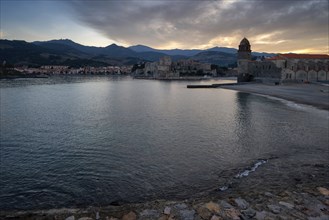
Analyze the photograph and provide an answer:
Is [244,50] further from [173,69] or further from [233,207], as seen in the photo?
[233,207]

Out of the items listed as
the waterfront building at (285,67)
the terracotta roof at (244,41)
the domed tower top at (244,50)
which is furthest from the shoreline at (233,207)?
the terracotta roof at (244,41)

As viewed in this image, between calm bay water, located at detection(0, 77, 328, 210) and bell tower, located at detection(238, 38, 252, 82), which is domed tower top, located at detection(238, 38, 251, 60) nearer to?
bell tower, located at detection(238, 38, 252, 82)

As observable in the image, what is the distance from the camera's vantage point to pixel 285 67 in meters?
83.8

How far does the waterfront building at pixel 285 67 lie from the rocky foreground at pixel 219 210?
7518 cm

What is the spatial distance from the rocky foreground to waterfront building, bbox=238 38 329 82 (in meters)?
75.2

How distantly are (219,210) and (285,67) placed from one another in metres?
85.8

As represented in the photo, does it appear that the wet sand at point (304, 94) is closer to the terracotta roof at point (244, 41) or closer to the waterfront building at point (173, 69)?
the terracotta roof at point (244, 41)

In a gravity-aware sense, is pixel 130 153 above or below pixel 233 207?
below

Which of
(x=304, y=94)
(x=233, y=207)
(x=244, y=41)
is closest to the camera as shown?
(x=233, y=207)

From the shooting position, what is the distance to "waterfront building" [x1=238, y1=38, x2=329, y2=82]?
259ft

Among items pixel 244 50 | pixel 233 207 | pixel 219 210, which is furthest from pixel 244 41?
pixel 219 210

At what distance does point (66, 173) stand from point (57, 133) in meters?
8.34

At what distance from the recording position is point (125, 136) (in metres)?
18.3

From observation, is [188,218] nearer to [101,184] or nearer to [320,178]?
[101,184]
